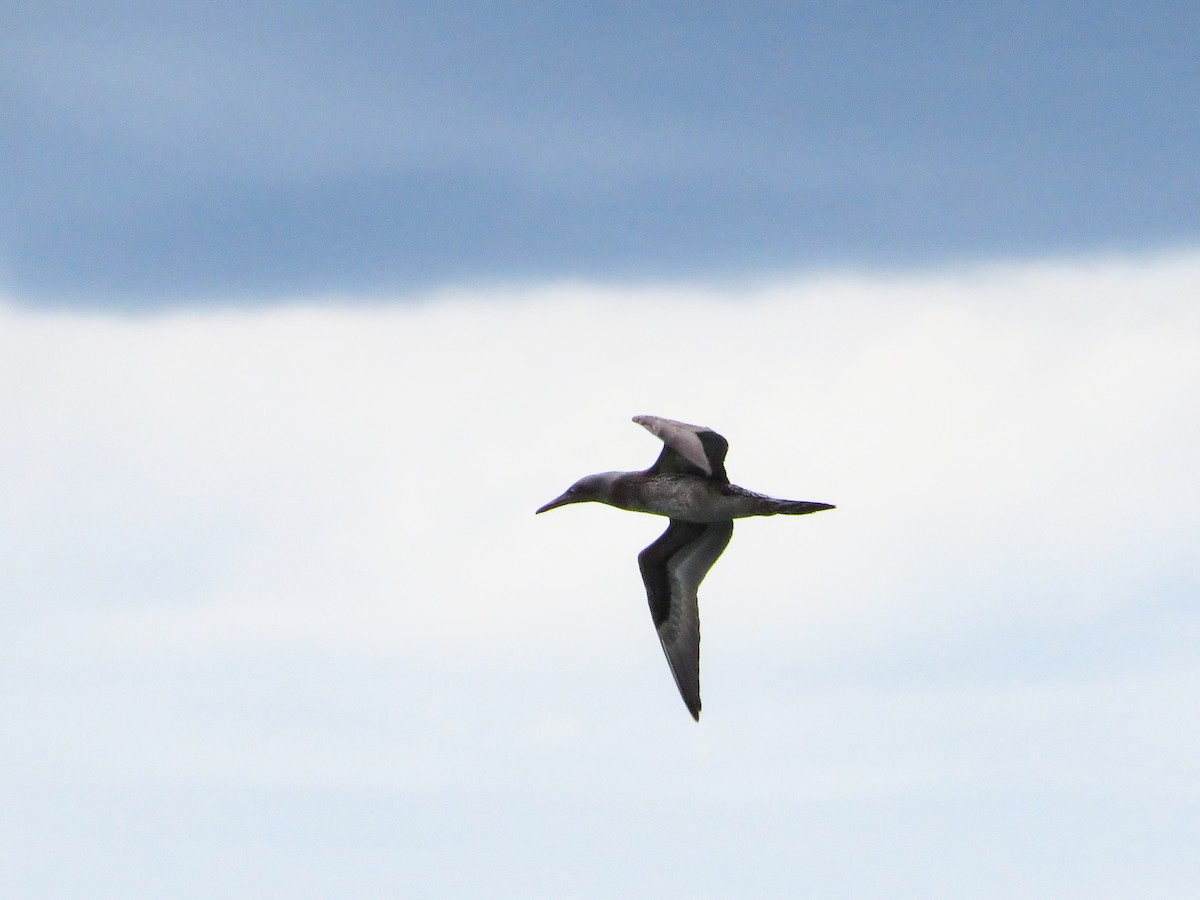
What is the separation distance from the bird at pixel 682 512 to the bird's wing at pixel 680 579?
15 millimetres

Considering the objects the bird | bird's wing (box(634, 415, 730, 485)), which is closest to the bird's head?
the bird

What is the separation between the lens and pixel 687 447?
1917 centimetres

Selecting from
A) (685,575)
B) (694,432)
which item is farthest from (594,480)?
(694,432)

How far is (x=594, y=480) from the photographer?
23.8 meters

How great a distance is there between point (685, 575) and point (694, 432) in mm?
4891

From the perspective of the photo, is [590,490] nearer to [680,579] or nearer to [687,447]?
[680,579]

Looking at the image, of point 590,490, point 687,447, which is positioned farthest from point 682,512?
point 687,447

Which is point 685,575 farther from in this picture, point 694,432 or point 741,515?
point 694,432

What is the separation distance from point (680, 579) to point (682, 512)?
7.40ft

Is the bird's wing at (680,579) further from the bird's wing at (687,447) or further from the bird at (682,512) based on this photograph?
the bird's wing at (687,447)

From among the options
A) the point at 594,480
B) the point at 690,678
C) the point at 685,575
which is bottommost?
the point at 690,678

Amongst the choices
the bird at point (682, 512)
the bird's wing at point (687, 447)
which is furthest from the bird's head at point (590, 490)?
the bird's wing at point (687, 447)

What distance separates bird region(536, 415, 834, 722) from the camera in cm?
2184

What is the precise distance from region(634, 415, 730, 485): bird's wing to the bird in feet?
0.05
